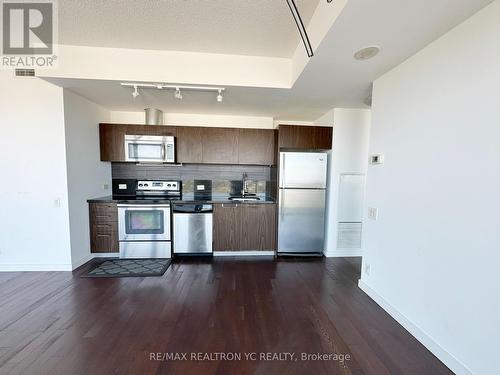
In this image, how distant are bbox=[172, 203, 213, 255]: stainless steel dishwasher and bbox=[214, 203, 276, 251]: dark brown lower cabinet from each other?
13 centimetres

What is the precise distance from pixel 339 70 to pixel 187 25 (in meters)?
1.50

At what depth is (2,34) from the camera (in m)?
2.08

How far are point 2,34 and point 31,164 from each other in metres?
1.40

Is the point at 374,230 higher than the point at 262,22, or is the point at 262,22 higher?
the point at 262,22

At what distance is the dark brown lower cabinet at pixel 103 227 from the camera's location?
3244 mm

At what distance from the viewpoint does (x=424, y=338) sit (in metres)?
1.76

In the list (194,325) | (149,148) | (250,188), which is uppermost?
(149,148)

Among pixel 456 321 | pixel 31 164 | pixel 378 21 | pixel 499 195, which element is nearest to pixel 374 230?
pixel 456 321

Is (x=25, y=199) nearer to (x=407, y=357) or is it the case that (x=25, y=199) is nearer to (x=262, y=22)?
(x=262, y=22)

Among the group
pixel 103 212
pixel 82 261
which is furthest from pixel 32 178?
pixel 82 261

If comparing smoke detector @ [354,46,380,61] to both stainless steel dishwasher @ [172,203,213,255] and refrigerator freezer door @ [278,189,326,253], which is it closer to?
refrigerator freezer door @ [278,189,326,253]

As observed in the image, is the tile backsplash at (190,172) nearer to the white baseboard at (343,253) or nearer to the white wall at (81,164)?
the white wall at (81,164)

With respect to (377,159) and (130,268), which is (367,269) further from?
(130,268)

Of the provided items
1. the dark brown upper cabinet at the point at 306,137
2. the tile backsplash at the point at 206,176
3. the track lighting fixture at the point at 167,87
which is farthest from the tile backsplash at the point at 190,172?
the track lighting fixture at the point at 167,87
